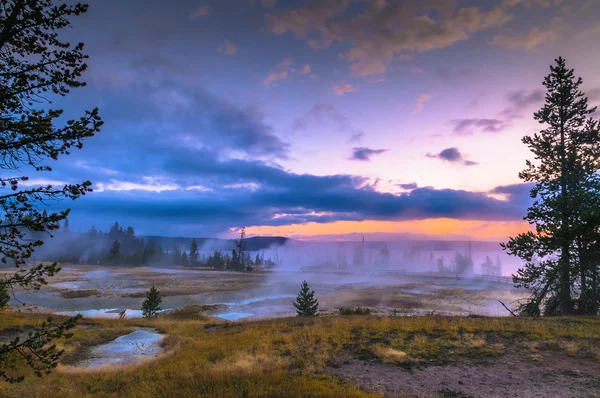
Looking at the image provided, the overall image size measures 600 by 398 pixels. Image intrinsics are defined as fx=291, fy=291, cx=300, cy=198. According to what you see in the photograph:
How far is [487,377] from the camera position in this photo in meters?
10.3

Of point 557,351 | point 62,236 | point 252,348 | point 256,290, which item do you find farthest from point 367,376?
point 62,236

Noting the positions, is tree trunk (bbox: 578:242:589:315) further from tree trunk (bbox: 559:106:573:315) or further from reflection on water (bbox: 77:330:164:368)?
reflection on water (bbox: 77:330:164:368)

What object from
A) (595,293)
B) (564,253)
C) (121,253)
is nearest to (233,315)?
(564,253)

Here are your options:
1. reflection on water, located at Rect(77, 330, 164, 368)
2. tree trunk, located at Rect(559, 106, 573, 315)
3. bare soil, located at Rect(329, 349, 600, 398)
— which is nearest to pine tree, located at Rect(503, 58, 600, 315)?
tree trunk, located at Rect(559, 106, 573, 315)

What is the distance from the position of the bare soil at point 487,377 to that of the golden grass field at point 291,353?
19.6 inches

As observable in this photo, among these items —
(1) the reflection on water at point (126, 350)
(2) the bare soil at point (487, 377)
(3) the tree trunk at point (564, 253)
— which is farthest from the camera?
(3) the tree trunk at point (564, 253)

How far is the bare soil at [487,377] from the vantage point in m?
9.04

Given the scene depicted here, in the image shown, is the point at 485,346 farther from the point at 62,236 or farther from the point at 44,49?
the point at 62,236

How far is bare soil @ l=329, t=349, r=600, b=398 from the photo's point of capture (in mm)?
9039

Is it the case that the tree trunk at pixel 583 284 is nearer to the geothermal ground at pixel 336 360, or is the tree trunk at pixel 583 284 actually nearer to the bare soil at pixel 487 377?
the geothermal ground at pixel 336 360

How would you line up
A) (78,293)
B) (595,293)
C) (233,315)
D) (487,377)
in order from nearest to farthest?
(487,377), (595,293), (233,315), (78,293)

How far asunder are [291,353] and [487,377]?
25.9 ft

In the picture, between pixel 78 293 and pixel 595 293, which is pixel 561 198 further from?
Answer: pixel 78 293

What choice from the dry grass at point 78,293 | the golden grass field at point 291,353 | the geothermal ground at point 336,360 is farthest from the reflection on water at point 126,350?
the dry grass at point 78,293
